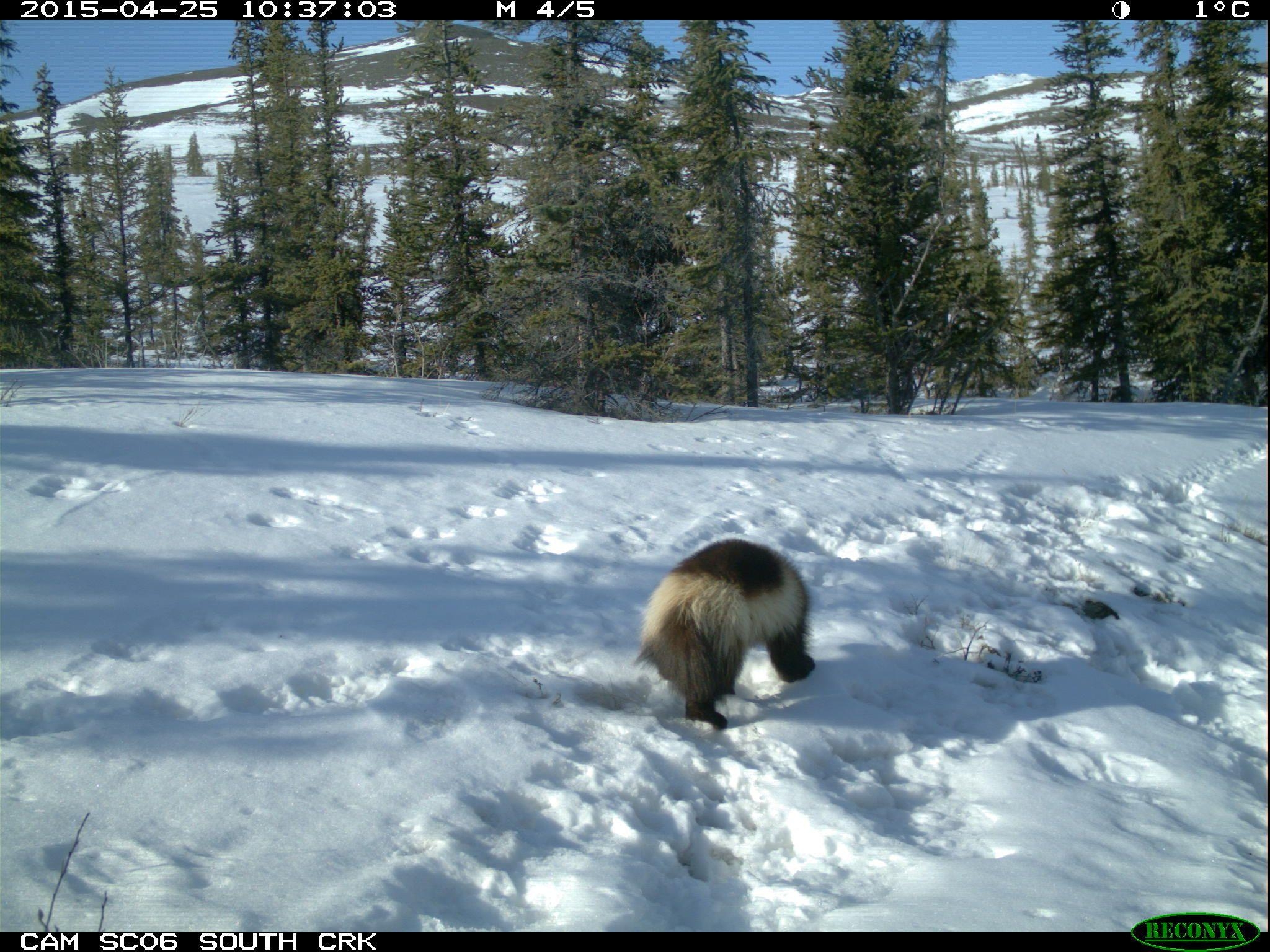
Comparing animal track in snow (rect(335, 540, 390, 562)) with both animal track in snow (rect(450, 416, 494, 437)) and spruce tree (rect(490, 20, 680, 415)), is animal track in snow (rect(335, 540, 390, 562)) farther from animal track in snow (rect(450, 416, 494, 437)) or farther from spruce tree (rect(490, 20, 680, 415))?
spruce tree (rect(490, 20, 680, 415))

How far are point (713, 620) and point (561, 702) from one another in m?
1.06

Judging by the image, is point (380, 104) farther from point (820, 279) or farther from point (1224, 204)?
point (1224, 204)

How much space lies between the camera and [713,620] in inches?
171

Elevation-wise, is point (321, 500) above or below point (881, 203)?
below

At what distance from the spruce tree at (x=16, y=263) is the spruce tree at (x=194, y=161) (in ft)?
187

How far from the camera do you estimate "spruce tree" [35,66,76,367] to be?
27.1 m

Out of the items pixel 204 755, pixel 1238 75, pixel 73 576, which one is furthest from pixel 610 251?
pixel 1238 75

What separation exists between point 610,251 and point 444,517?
22.6ft

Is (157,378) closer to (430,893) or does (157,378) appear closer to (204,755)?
(204,755)

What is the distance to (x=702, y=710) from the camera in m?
4.35

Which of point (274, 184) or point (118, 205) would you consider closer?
point (274, 184)
